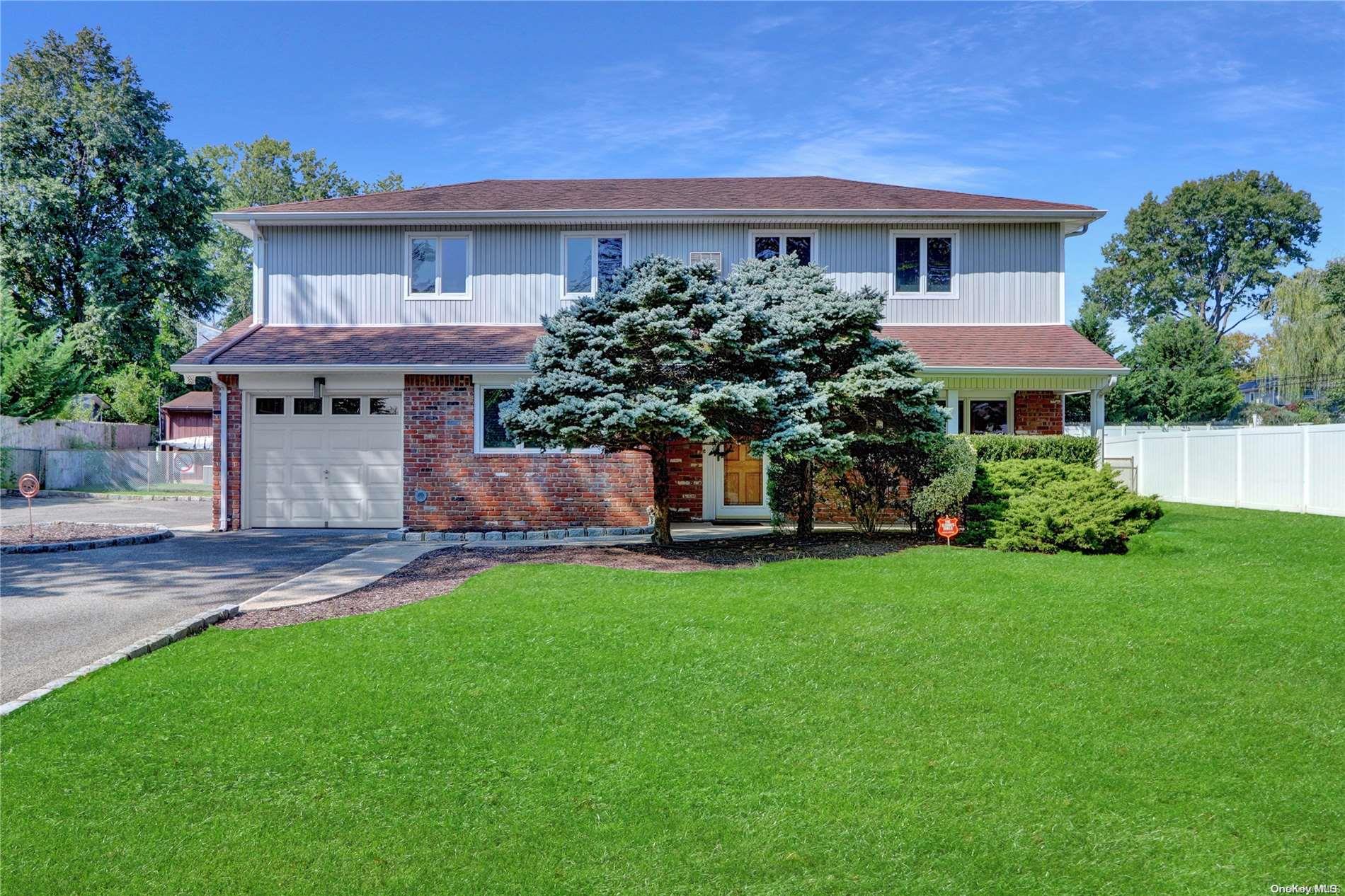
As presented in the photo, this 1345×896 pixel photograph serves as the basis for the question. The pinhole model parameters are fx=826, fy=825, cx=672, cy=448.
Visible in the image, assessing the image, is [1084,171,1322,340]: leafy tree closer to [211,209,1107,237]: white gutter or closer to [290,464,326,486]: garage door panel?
[211,209,1107,237]: white gutter

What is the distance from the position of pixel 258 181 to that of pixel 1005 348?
45.9 meters

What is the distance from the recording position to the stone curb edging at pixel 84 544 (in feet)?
39.9

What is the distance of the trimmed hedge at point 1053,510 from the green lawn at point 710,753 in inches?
103

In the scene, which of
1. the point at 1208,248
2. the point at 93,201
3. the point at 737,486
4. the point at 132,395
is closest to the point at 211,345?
the point at 737,486

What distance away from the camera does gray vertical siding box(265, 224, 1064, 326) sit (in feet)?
52.2

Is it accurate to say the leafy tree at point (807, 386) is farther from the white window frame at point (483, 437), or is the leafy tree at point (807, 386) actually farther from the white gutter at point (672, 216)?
the white gutter at point (672, 216)

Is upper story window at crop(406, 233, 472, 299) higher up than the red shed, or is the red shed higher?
upper story window at crop(406, 233, 472, 299)

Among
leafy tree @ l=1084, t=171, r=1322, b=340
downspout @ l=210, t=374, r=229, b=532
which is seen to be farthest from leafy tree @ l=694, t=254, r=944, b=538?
leafy tree @ l=1084, t=171, r=1322, b=340

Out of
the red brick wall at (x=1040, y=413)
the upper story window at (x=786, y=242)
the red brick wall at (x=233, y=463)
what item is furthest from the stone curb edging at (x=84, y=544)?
the red brick wall at (x=1040, y=413)

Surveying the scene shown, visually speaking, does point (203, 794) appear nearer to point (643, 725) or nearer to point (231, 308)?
point (643, 725)

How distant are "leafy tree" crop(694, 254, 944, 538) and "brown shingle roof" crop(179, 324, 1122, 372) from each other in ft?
9.67

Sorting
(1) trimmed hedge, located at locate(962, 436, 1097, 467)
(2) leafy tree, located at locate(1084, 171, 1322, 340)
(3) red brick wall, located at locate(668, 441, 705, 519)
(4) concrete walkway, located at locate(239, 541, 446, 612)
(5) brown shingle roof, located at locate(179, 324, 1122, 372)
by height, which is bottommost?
(4) concrete walkway, located at locate(239, 541, 446, 612)

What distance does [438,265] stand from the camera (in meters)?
16.0

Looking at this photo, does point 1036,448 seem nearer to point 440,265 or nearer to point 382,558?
point 382,558
